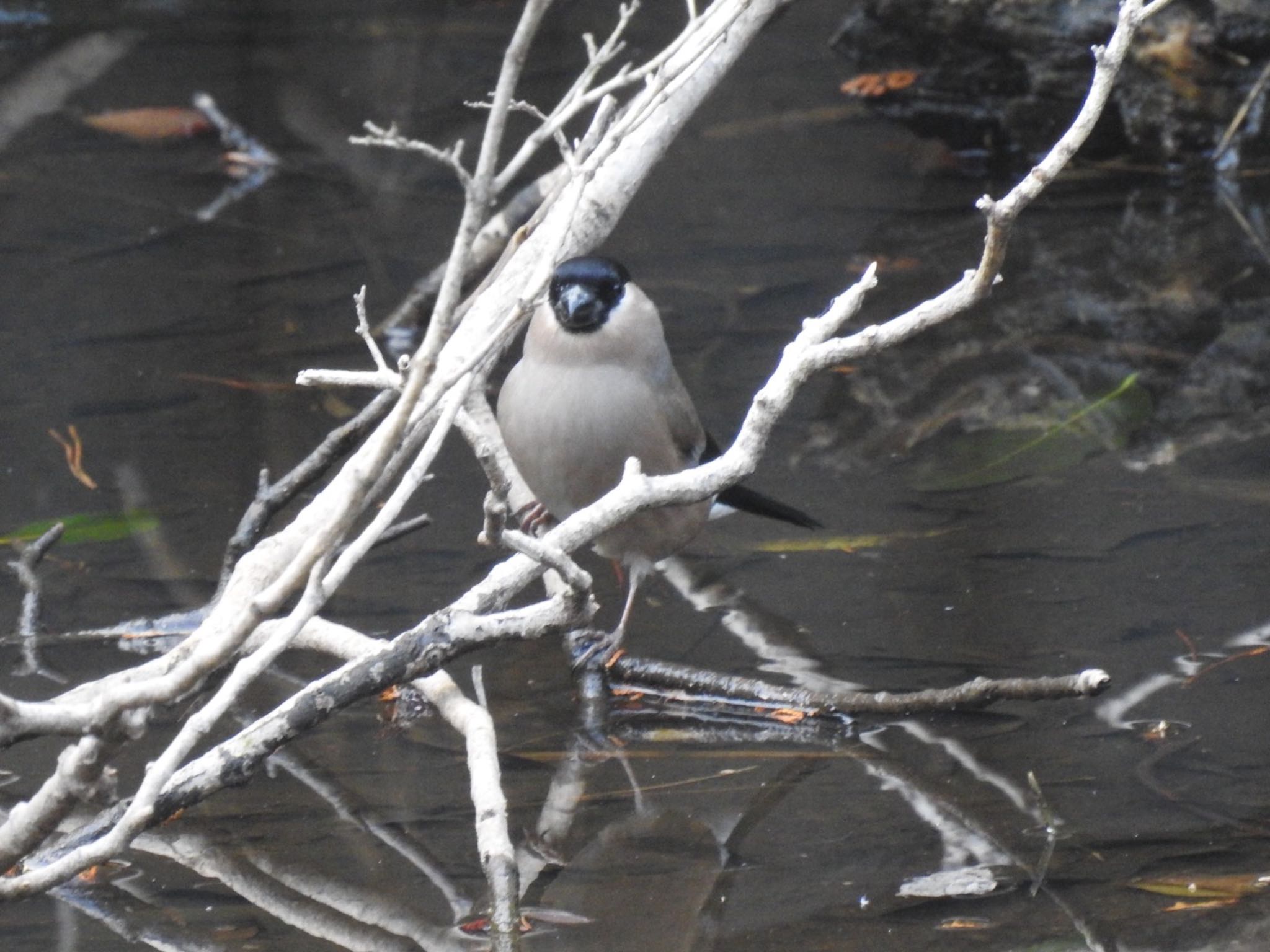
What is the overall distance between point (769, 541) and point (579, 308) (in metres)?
0.86

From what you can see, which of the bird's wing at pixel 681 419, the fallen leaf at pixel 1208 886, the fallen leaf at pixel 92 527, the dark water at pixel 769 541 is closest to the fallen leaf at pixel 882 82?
the dark water at pixel 769 541

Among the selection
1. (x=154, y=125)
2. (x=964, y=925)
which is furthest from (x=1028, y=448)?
(x=154, y=125)

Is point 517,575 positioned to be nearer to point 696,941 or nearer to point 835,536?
point 696,941

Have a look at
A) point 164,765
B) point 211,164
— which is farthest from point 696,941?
point 211,164

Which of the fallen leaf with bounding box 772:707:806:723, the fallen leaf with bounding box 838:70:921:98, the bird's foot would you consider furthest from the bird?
the fallen leaf with bounding box 838:70:921:98

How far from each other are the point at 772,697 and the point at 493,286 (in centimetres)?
121

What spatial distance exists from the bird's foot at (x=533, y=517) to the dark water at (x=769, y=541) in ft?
0.51

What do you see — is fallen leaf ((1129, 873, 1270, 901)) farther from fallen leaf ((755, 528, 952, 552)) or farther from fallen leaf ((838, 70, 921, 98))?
fallen leaf ((838, 70, 921, 98))

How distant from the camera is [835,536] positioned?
13.0 ft

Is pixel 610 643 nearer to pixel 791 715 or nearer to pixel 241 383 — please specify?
pixel 791 715

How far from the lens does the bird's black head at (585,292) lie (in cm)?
350

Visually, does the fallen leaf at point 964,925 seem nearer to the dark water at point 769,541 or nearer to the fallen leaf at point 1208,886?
the dark water at point 769,541

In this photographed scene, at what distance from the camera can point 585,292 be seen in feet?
11.5

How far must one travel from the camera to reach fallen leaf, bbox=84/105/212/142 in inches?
313
